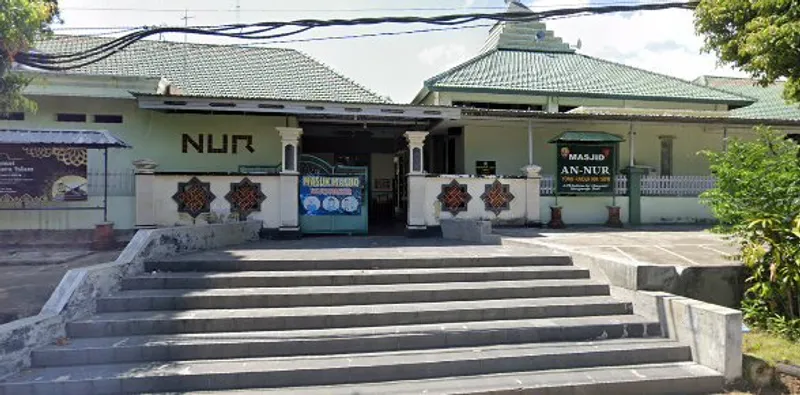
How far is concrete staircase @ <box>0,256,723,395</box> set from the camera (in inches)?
159

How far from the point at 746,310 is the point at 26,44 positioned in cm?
875

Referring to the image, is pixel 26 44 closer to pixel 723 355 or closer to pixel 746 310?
pixel 723 355

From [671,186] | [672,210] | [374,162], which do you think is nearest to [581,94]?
[671,186]

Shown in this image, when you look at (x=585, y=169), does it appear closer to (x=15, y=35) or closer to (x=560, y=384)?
(x=560, y=384)

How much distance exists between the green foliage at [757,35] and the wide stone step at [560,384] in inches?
180

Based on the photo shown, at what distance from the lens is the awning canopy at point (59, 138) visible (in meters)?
8.99

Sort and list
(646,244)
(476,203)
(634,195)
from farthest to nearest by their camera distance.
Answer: (634,195) < (476,203) < (646,244)

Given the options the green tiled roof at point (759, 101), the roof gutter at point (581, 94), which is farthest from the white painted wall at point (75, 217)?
the green tiled roof at point (759, 101)

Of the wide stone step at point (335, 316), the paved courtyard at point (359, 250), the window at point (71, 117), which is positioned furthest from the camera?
the window at point (71, 117)

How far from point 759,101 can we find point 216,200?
68.2 ft

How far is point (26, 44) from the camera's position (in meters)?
4.88

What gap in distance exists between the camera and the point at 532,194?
1046cm

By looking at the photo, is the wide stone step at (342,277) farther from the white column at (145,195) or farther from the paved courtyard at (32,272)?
the white column at (145,195)

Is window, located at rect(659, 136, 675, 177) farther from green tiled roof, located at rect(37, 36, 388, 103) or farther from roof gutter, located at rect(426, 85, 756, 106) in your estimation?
green tiled roof, located at rect(37, 36, 388, 103)
